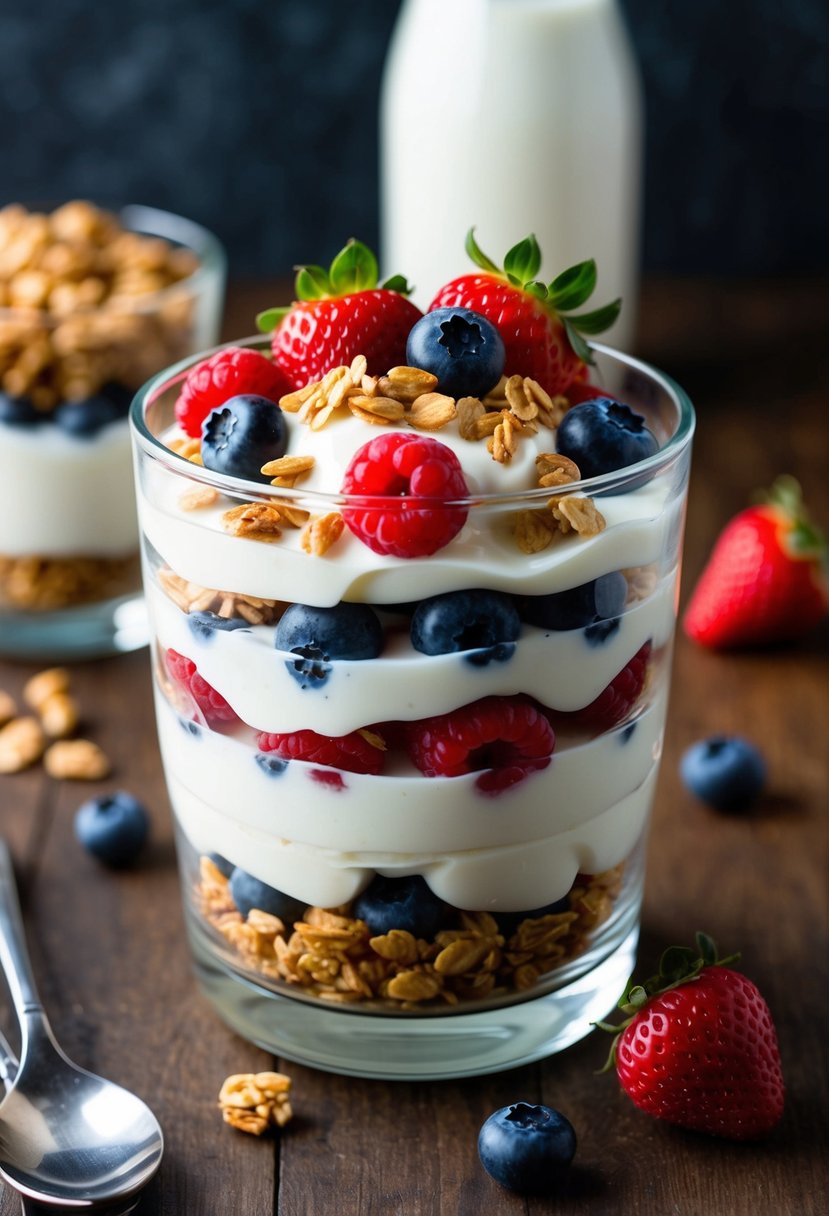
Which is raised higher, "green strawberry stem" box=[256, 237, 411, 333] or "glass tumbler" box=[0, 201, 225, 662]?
"green strawberry stem" box=[256, 237, 411, 333]

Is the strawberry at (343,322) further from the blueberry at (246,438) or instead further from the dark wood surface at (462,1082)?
the dark wood surface at (462,1082)

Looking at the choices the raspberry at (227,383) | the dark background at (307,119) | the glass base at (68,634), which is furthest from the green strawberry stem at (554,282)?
the dark background at (307,119)

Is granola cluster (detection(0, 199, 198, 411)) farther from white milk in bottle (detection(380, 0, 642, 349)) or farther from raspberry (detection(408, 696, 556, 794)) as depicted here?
raspberry (detection(408, 696, 556, 794))

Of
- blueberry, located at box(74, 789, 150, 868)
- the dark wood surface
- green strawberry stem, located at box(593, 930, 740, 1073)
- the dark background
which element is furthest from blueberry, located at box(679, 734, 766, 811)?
the dark background

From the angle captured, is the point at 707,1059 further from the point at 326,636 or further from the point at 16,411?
the point at 16,411

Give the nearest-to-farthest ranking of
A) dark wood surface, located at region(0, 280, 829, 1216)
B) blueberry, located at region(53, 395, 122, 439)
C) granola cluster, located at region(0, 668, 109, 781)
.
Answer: dark wood surface, located at region(0, 280, 829, 1216) < granola cluster, located at region(0, 668, 109, 781) < blueberry, located at region(53, 395, 122, 439)

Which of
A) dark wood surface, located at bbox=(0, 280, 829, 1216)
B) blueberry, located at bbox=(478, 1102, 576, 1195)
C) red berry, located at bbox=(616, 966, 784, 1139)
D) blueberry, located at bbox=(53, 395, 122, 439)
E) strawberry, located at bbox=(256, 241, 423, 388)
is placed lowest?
dark wood surface, located at bbox=(0, 280, 829, 1216)

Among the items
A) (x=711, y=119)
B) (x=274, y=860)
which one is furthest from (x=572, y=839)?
(x=711, y=119)
